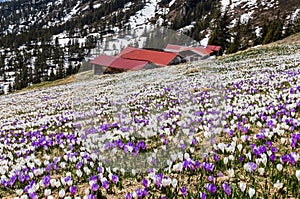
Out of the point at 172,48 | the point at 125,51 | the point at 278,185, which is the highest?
the point at 172,48

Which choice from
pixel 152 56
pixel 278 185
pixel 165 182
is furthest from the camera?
pixel 152 56

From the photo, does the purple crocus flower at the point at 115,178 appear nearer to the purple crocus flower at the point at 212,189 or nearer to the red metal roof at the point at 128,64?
the purple crocus flower at the point at 212,189

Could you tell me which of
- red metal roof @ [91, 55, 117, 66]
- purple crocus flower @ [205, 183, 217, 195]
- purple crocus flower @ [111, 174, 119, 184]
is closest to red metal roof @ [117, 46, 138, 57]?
red metal roof @ [91, 55, 117, 66]

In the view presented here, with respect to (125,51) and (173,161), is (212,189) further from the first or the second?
(125,51)

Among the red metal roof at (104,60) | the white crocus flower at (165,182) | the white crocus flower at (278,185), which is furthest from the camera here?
the red metal roof at (104,60)

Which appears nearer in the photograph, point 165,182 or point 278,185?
point 278,185

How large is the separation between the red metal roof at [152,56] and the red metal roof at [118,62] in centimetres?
15

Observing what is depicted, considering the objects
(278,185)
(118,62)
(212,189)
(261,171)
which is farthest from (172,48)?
(278,185)

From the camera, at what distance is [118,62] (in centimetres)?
890

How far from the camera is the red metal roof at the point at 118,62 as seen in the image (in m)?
8.55

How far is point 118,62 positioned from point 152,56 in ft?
3.39

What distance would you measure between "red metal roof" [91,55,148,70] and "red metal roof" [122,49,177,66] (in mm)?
151

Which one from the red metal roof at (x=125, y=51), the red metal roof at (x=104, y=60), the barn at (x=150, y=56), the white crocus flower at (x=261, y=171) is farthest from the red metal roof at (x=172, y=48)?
the white crocus flower at (x=261, y=171)

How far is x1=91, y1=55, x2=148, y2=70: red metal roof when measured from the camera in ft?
28.1
